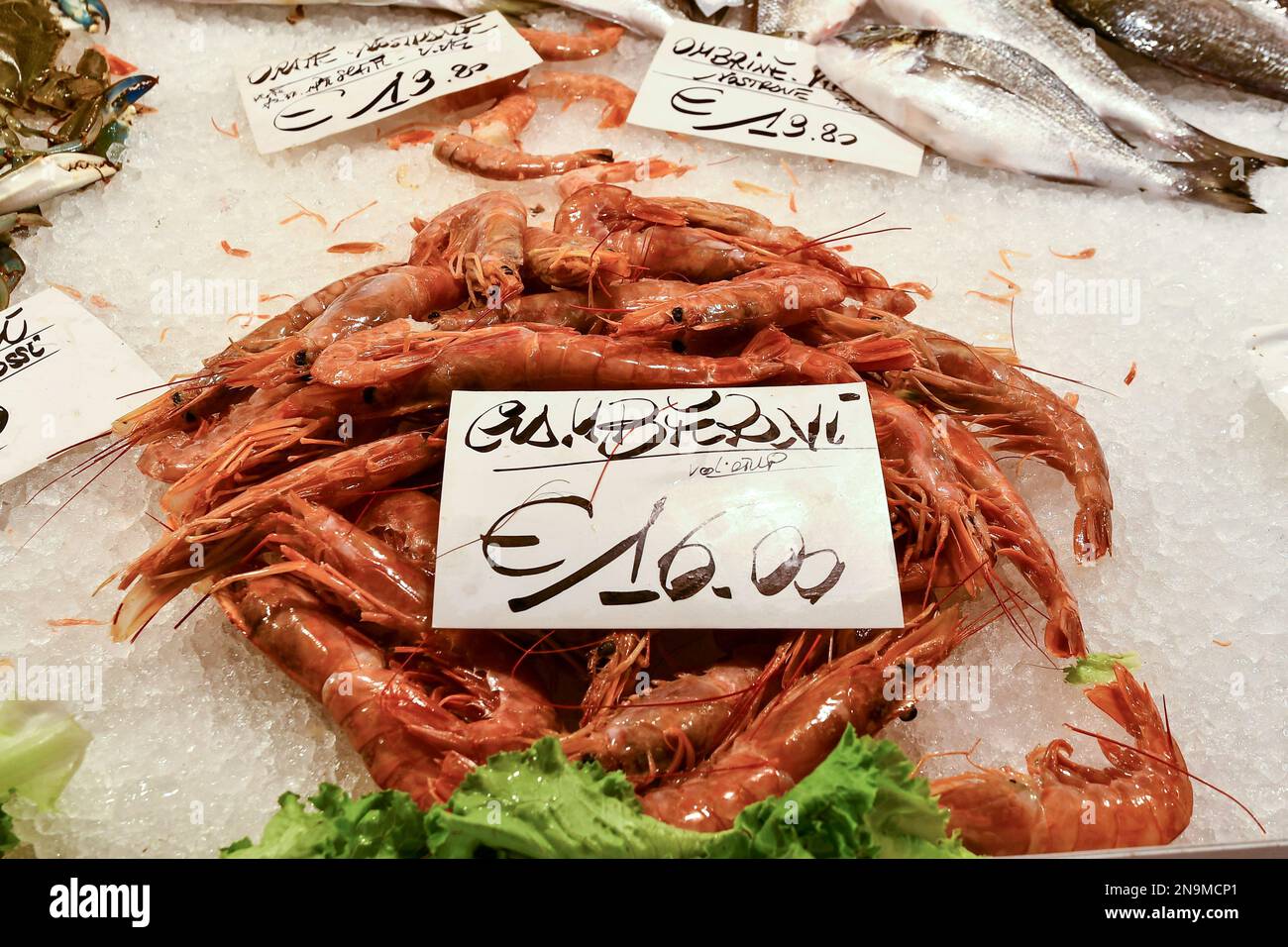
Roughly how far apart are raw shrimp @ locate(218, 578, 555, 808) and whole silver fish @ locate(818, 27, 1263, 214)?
2096 mm

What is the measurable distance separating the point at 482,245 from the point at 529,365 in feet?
1.58

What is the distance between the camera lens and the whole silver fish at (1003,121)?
8.73 feet

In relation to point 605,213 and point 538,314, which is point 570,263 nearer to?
point 538,314

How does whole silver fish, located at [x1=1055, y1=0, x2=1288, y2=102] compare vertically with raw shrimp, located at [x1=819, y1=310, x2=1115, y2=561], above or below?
above

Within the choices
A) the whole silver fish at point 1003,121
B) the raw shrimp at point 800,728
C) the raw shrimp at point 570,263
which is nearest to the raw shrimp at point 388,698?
the raw shrimp at point 800,728

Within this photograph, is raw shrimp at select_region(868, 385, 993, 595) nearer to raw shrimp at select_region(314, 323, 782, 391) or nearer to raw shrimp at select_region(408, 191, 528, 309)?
raw shrimp at select_region(314, 323, 782, 391)

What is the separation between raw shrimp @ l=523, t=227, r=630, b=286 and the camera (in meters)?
2.02

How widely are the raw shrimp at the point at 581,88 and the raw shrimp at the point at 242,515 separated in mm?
1667

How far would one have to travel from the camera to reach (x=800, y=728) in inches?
58.2

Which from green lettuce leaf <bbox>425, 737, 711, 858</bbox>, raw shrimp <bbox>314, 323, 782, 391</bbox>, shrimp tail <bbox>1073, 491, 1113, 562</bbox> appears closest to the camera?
green lettuce leaf <bbox>425, 737, 711, 858</bbox>

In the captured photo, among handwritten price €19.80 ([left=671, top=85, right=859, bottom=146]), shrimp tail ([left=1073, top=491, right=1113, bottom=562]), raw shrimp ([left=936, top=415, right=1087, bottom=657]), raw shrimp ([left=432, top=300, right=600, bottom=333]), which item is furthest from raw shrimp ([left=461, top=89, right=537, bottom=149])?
shrimp tail ([left=1073, top=491, right=1113, bottom=562])

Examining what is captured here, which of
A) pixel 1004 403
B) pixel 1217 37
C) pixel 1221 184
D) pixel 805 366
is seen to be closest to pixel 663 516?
pixel 805 366

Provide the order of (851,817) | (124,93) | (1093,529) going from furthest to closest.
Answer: (124,93) < (1093,529) < (851,817)
